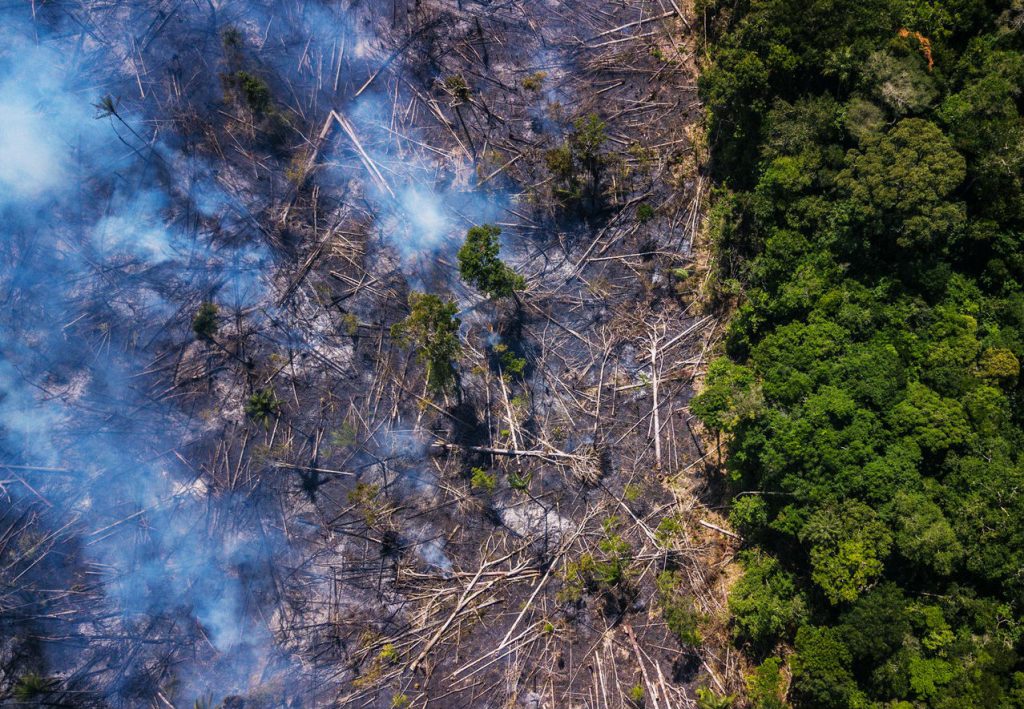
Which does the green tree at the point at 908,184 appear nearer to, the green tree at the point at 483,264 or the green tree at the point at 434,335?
the green tree at the point at 483,264

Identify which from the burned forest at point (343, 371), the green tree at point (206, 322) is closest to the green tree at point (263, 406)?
the burned forest at point (343, 371)

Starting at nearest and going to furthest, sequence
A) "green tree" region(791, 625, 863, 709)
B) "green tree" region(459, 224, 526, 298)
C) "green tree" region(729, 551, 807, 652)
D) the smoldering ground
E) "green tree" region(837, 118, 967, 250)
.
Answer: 1. "green tree" region(837, 118, 967, 250)
2. "green tree" region(791, 625, 863, 709)
3. "green tree" region(729, 551, 807, 652)
4. "green tree" region(459, 224, 526, 298)
5. the smoldering ground

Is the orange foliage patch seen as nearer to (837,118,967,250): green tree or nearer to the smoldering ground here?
(837,118,967,250): green tree

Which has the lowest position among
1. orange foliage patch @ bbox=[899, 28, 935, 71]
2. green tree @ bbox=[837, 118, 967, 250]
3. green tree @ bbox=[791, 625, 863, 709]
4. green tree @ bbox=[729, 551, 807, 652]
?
green tree @ bbox=[791, 625, 863, 709]

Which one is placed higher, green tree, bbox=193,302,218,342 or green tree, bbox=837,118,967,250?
green tree, bbox=193,302,218,342

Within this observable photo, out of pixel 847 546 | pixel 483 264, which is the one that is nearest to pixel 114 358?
pixel 483 264

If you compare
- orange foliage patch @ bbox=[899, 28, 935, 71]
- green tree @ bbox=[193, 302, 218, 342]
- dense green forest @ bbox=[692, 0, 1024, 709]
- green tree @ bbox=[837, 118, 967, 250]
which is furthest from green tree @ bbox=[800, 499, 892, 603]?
green tree @ bbox=[193, 302, 218, 342]

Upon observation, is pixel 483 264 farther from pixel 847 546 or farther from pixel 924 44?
pixel 924 44
